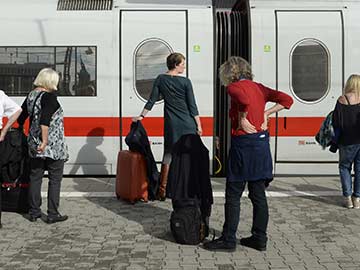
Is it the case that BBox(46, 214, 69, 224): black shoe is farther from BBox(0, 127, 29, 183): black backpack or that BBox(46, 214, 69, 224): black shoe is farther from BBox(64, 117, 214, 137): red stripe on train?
BBox(64, 117, 214, 137): red stripe on train

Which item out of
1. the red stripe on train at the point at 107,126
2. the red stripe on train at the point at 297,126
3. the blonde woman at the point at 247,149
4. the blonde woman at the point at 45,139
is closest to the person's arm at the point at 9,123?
the blonde woman at the point at 45,139

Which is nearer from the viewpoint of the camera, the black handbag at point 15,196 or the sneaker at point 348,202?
the black handbag at point 15,196

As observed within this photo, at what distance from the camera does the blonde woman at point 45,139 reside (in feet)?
20.4

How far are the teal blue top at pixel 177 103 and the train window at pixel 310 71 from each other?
2.53m

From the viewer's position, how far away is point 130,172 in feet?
24.1

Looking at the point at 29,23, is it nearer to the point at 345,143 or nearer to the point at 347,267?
the point at 345,143

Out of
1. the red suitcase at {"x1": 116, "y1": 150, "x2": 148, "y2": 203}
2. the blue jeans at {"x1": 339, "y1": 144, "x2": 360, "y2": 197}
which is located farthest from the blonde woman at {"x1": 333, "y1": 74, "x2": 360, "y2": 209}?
the red suitcase at {"x1": 116, "y1": 150, "x2": 148, "y2": 203}

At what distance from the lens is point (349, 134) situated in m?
7.05

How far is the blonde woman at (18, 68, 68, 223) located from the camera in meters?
6.22

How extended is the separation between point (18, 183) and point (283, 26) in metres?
4.60

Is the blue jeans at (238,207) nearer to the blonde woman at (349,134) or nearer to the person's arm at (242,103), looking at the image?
the person's arm at (242,103)

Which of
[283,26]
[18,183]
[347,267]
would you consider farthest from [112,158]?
[347,267]

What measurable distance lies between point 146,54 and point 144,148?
1.99 meters

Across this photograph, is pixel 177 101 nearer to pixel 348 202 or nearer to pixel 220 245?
pixel 220 245
